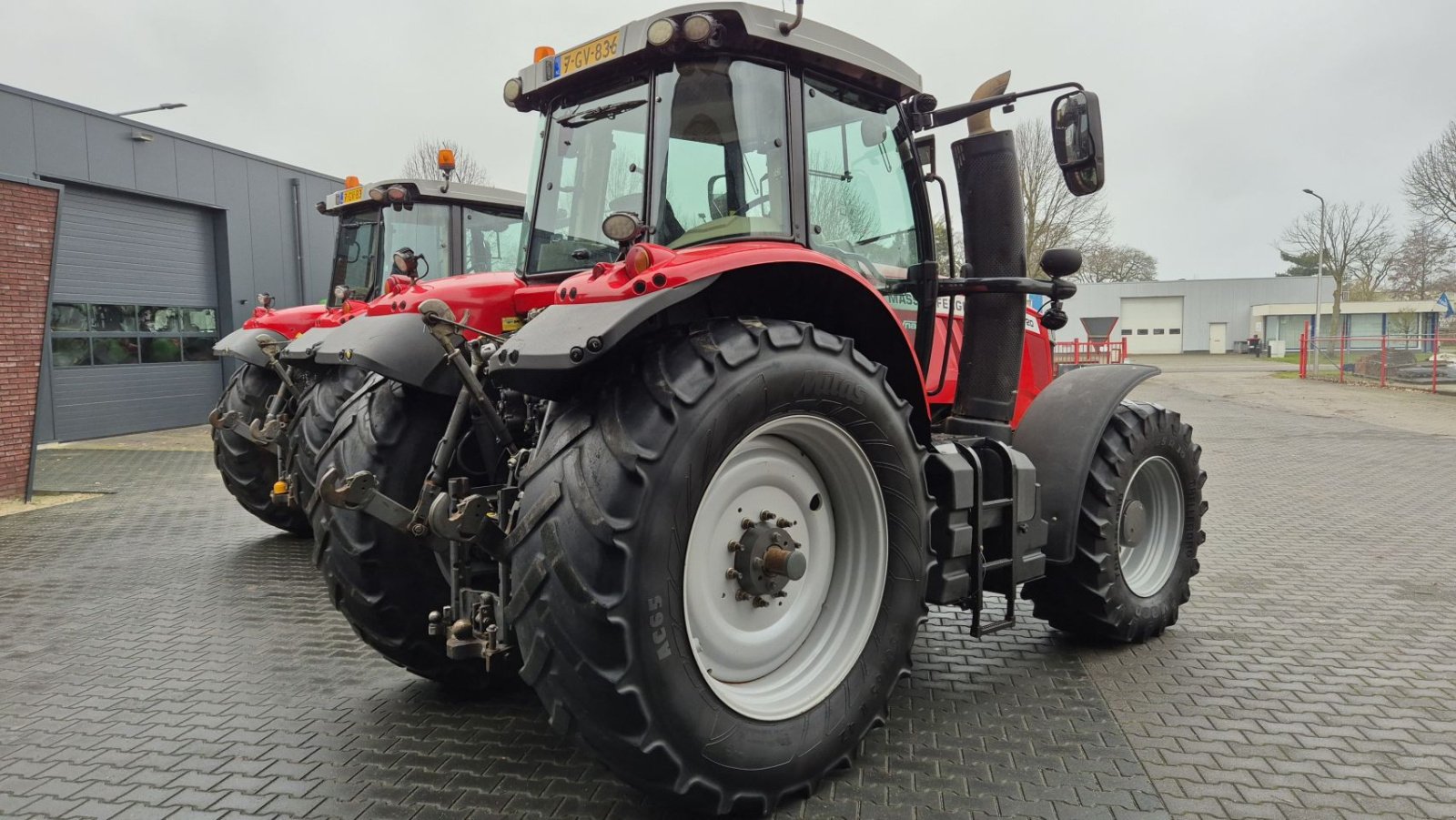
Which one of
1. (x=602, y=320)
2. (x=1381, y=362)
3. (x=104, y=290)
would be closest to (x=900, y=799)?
(x=602, y=320)

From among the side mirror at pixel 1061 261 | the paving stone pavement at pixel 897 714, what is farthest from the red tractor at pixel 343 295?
the side mirror at pixel 1061 261

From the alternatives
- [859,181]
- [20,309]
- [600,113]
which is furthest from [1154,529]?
[20,309]

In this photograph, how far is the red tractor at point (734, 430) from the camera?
245 cm

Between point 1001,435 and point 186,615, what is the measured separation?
14.6 feet

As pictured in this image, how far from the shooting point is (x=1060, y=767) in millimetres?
3078

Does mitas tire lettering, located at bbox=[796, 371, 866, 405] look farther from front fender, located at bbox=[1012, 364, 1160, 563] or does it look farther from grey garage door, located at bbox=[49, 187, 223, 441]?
grey garage door, located at bbox=[49, 187, 223, 441]

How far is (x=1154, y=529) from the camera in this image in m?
4.65

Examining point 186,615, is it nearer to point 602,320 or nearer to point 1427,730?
point 602,320

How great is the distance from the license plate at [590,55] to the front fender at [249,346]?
449cm

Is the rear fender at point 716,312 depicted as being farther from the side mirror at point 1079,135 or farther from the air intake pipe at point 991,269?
the side mirror at point 1079,135

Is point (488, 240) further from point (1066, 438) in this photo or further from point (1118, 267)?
point (1118, 267)

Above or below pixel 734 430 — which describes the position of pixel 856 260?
above

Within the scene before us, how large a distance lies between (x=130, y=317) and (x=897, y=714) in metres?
15.7

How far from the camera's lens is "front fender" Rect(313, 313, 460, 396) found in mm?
3182
